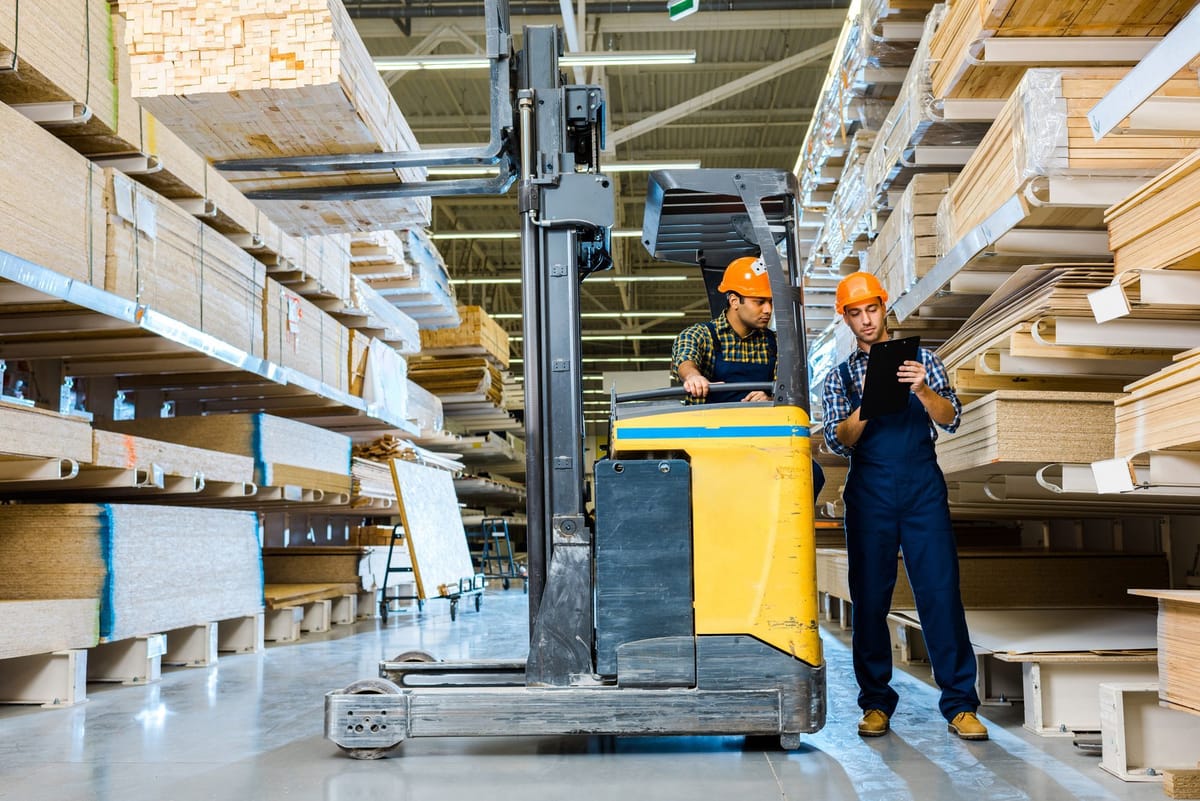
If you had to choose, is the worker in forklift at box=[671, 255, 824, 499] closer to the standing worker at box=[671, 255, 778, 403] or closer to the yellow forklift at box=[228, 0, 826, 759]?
the standing worker at box=[671, 255, 778, 403]

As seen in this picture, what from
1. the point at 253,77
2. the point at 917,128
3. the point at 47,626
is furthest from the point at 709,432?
the point at 47,626

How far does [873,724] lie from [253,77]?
348 centimetres

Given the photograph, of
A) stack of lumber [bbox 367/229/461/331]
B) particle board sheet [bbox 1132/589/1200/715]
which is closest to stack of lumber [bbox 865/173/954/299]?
particle board sheet [bbox 1132/589/1200/715]

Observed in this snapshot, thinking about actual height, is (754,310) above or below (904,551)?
above

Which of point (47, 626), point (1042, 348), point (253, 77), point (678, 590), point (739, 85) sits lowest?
point (47, 626)

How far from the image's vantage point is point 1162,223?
3.27 m

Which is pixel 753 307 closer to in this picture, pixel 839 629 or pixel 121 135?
pixel 121 135

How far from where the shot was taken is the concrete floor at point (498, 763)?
3291 millimetres

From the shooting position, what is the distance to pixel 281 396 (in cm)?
865

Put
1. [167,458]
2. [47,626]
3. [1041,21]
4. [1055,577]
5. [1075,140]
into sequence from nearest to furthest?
[1075,140]
[1041,21]
[47,626]
[167,458]
[1055,577]

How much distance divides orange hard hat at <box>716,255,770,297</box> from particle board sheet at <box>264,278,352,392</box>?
13.3ft

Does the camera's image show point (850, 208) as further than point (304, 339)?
No

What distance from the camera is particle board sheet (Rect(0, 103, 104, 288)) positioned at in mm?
4352

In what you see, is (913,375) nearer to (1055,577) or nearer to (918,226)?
(918,226)
